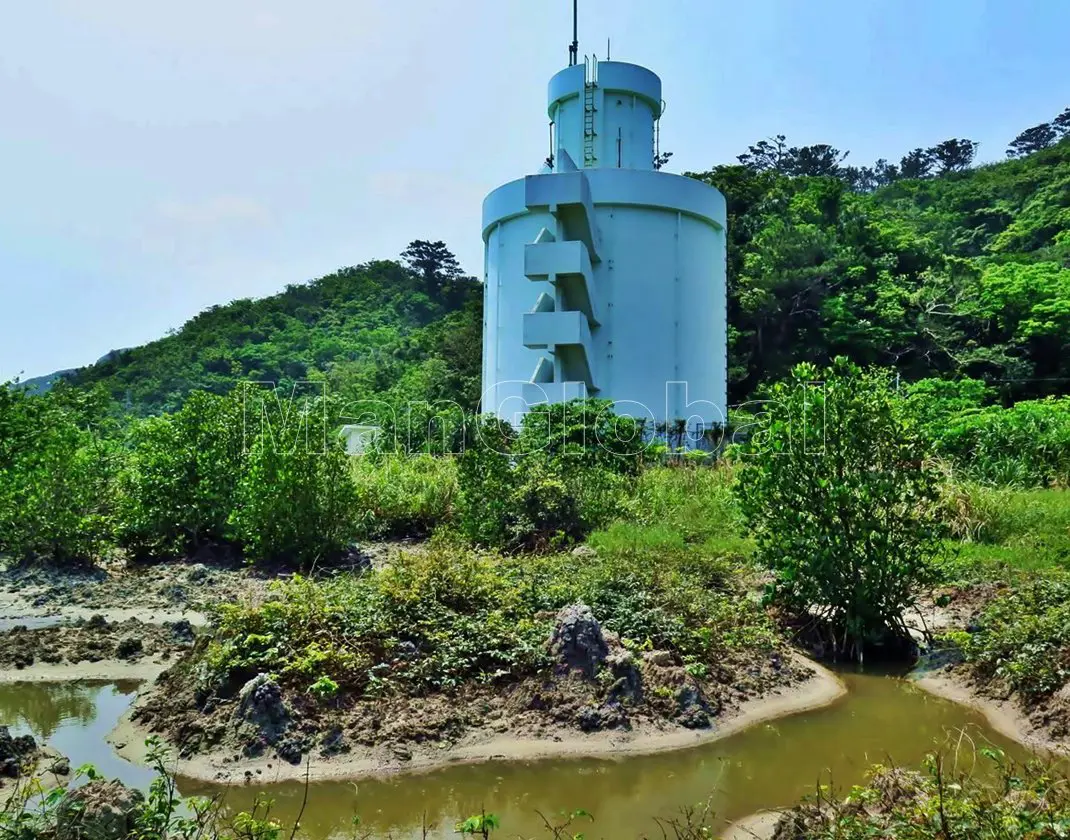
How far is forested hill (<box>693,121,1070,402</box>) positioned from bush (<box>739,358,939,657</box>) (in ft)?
87.6

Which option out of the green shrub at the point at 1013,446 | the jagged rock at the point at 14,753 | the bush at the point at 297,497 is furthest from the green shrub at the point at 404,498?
the jagged rock at the point at 14,753

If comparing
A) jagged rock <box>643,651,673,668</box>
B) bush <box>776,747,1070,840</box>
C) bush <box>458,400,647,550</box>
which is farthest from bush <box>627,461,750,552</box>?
bush <box>776,747,1070,840</box>

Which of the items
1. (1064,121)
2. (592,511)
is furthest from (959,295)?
(1064,121)

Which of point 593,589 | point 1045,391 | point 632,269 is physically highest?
point 632,269

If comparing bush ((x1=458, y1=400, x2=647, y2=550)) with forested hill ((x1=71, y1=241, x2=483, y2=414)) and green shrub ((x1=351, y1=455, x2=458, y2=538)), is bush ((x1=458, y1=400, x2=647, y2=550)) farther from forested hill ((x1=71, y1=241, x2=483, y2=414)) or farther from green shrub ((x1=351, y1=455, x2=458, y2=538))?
forested hill ((x1=71, y1=241, x2=483, y2=414))

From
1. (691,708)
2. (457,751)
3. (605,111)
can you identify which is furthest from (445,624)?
(605,111)

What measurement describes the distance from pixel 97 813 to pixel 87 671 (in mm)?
4547

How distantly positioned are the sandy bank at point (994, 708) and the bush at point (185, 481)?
33.9 ft

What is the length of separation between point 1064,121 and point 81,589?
73014mm

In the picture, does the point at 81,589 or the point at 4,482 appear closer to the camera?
the point at 81,589

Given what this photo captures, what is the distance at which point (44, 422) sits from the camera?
42.3ft

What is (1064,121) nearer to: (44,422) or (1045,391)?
(1045,391)

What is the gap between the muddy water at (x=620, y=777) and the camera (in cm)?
542

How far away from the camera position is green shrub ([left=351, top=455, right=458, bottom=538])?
16062mm
